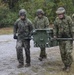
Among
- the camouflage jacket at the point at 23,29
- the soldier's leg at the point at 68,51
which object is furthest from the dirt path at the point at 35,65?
the camouflage jacket at the point at 23,29

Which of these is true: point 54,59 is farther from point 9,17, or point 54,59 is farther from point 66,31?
point 9,17

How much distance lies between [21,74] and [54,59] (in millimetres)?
3206

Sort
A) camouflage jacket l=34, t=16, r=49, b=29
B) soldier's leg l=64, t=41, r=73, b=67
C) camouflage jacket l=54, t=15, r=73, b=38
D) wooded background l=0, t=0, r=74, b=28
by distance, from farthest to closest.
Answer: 1. wooded background l=0, t=0, r=74, b=28
2. camouflage jacket l=34, t=16, r=49, b=29
3. camouflage jacket l=54, t=15, r=73, b=38
4. soldier's leg l=64, t=41, r=73, b=67

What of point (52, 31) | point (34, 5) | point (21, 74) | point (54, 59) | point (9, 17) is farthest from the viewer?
point (9, 17)

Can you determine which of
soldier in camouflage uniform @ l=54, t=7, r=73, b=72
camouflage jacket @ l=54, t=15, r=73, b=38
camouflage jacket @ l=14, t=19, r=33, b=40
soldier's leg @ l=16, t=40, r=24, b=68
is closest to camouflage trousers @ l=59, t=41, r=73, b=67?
soldier in camouflage uniform @ l=54, t=7, r=73, b=72

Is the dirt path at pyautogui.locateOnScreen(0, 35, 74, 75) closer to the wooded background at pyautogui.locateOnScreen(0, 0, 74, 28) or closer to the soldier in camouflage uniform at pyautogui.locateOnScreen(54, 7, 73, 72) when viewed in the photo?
the soldier in camouflage uniform at pyautogui.locateOnScreen(54, 7, 73, 72)

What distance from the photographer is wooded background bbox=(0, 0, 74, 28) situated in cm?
3506

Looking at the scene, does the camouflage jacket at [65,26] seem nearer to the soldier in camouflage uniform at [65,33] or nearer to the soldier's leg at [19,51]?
the soldier in camouflage uniform at [65,33]

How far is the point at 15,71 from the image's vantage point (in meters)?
11.6

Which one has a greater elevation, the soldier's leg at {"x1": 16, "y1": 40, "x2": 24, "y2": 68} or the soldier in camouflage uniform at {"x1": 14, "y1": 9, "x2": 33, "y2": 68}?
the soldier in camouflage uniform at {"x1": 14, "y1": 9, "x2": 33, "y2": 68}

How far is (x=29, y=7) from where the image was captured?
36.8 m

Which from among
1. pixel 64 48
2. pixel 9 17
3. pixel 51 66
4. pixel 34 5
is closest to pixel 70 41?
pixel 64 48

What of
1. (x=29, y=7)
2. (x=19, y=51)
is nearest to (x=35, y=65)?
(x=19, y=51)

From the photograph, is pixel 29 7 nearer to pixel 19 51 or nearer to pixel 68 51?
pixel 19 51
